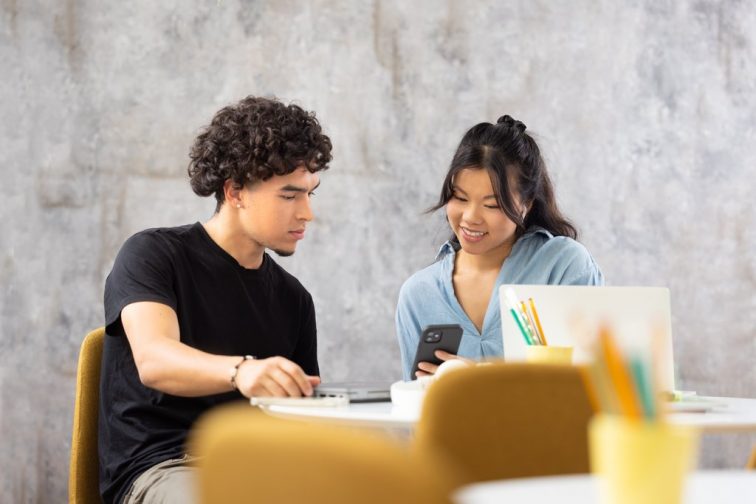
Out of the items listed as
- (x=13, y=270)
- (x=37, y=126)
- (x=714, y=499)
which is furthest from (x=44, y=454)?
(x=714, y=499)

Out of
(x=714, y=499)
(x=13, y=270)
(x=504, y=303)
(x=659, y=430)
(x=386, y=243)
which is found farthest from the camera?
(x=386, y=243)

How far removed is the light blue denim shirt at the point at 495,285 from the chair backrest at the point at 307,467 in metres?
2.09

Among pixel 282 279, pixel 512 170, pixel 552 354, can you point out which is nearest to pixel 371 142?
pixel 512 170

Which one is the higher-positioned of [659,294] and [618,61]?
[618,61]

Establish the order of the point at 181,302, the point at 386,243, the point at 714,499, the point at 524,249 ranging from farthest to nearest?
the point at 386,243
the point at 524,249
the point at 181,302
the point at 714,499

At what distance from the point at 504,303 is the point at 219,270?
0.66 meters

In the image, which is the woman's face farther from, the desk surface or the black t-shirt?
the desk surface

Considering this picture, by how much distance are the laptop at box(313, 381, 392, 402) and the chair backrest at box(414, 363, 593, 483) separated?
0.56 metres

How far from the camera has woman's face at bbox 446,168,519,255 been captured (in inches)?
109

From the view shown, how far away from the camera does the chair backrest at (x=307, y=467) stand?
→ 0.58 m

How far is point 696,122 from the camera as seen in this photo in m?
3.97

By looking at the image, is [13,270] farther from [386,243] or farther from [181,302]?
[181,302]

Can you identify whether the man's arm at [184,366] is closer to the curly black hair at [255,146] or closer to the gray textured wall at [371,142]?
the curly black hair at [255,146]

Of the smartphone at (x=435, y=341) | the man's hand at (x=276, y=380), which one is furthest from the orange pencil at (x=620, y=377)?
the smartphone at (x=435, y=341)
